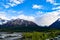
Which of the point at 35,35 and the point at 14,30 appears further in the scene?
the point at 14,30

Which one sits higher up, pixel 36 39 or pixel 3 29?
pixel 3 29

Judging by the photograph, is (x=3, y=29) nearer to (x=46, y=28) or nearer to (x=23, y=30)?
(x=23, y=30)

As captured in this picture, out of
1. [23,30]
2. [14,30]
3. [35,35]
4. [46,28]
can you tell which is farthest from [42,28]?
[35,35]

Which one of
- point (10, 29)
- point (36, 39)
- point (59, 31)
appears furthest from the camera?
point (10, 29)

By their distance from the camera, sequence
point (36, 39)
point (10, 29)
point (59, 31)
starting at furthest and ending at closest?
1. point (10, 29)
2. point (59, 31)
3. point (36, 39)

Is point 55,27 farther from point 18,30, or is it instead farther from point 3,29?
point 3,29

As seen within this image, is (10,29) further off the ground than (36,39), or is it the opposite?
(10,29)

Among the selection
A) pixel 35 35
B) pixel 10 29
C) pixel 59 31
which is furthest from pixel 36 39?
pixel 10 29

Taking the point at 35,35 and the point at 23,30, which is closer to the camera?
the point at 35,35

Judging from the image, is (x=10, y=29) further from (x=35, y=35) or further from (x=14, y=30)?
(x=35, y=35)
